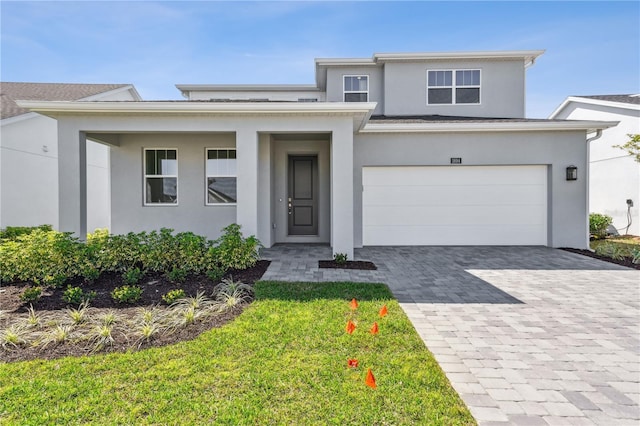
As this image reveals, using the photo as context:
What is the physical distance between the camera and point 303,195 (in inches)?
399

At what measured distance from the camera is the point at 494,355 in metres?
3.10

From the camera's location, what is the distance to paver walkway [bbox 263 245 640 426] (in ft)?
7.94

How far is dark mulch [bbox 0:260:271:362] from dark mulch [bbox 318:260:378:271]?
120 cm

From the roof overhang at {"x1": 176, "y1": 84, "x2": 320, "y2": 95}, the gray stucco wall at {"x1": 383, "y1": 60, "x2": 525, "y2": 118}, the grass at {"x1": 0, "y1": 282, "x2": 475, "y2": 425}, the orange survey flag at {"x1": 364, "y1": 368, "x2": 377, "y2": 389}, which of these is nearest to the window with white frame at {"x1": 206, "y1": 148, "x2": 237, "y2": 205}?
the roof overhang at {"x1": 176, "y1": 84, "x2": 320, "y2": 95}

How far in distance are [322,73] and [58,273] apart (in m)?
10.3

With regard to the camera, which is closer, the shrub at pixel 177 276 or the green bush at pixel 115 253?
the shrub at pixel 177 276

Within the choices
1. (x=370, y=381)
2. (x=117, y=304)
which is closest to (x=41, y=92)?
(x=117, y=304)

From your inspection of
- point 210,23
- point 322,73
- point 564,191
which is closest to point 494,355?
point 564,191

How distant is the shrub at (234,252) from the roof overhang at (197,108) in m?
2.57

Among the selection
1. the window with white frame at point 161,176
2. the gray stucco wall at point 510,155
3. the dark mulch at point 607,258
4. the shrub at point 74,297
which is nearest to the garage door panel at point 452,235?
the gray stucco wall at point 510,155

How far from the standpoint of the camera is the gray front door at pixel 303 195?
1009 cm

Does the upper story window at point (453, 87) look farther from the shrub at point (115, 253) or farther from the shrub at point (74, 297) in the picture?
the shrub at point (74, 297)

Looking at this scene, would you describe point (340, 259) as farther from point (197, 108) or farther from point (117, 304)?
point (197, 108)

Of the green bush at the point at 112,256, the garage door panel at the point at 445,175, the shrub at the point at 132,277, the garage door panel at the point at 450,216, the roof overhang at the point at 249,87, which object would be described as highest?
the roof overhang at the point at 249,87
